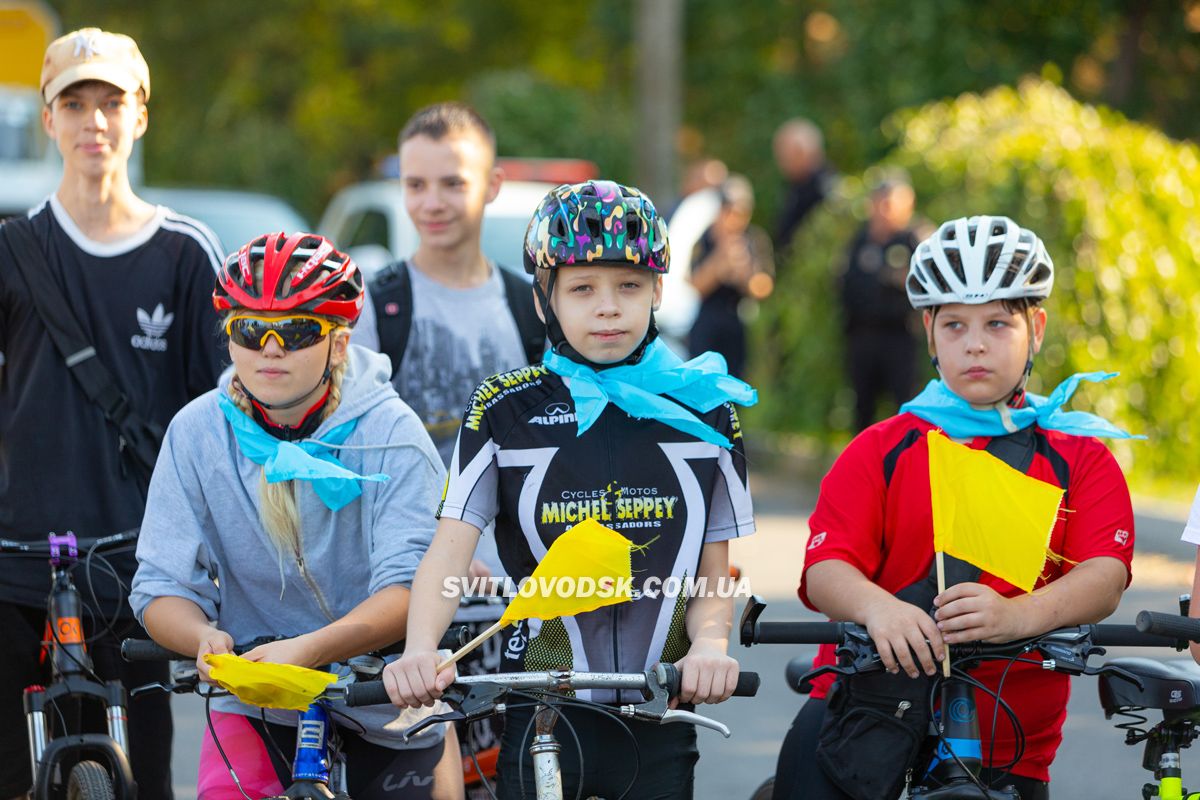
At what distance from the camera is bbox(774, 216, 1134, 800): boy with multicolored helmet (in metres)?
4.40

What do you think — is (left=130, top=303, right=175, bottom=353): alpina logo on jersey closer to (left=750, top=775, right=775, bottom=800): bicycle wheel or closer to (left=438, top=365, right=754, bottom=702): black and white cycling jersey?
(left=438, top=365, right=754, bottom=702): black and white cycling jersey

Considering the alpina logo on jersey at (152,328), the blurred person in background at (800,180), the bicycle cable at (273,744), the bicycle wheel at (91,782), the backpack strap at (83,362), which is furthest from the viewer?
the blurred person in background at (800,180)

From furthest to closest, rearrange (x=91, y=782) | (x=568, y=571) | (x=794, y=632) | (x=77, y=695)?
(x=77, y=695), (x=91, y=782), (x=794, y=632), (x=568, y=571)

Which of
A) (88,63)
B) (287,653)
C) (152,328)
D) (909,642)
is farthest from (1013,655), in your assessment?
(88,63)

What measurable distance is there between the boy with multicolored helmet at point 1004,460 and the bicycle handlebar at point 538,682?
740 millimetres

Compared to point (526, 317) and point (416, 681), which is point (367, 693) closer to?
point (416, 681)

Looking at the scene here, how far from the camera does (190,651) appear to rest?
4.22 metres

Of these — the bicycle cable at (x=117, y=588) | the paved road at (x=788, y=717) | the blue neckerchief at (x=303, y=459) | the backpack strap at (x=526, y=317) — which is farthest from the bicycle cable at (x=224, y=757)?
the paved road at (x=788, y=717)

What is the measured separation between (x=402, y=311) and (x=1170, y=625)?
285cm

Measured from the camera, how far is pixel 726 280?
49.3 ft

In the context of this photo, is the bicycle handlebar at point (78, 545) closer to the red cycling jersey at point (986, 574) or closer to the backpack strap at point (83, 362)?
the backpack strap at point (83, 362)

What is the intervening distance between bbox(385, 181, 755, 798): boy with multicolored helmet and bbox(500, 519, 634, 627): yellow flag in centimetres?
45

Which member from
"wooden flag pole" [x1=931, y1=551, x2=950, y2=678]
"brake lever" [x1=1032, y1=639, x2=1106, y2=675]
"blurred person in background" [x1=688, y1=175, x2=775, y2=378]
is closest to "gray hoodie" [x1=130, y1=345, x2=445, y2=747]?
"wooden flag pole" [x1=931, y1=551, x2=950, y2=678]

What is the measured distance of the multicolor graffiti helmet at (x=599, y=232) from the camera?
418cm
